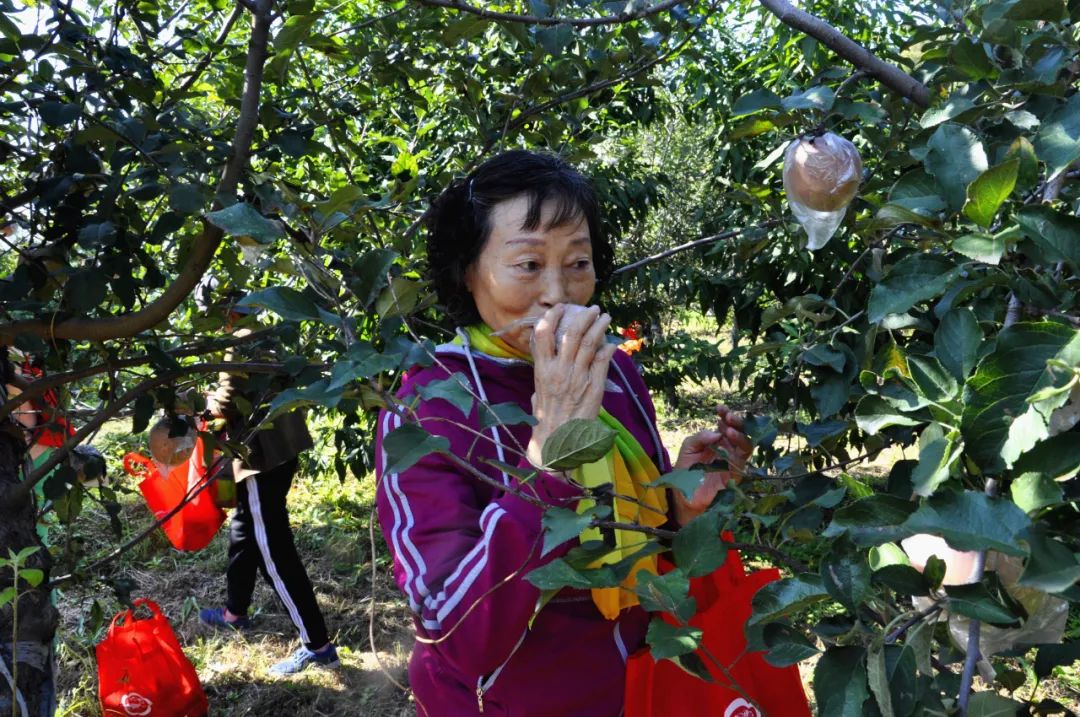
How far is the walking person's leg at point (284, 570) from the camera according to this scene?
363cm

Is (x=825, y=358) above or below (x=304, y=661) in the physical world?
above

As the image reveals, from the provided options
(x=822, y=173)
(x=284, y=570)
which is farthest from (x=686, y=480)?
(x=284, y=570)

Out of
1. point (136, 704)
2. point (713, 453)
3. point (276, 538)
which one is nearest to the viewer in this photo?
point (713, 453)

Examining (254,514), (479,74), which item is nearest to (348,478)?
(254,514)

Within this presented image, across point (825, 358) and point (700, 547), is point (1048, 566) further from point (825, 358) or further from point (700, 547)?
point (825, 358)

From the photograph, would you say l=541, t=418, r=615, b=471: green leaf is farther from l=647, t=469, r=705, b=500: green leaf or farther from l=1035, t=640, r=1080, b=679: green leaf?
l=1035, t=640, r=1080, b=679: green leaf

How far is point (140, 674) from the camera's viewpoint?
293cm

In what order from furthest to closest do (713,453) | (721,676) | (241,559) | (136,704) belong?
(241,559), (136,704), (713,453), (721,676)

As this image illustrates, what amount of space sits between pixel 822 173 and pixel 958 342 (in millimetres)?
526

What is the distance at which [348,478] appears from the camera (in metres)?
6.39

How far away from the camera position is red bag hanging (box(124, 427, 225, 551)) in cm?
357

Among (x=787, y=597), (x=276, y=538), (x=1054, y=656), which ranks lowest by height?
(x=276, y=538)

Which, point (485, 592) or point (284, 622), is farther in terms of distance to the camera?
point (284, 622)

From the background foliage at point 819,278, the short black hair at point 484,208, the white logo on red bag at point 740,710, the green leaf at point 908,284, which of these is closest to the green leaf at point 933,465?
the background foliage at point 819,278
